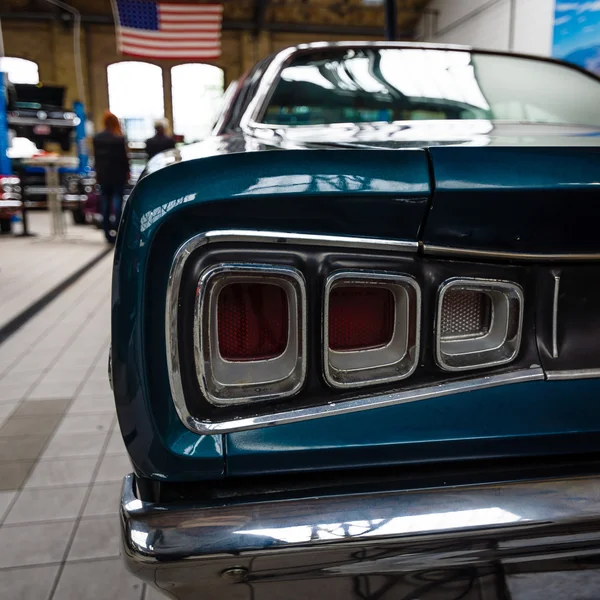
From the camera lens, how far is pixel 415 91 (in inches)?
71.0

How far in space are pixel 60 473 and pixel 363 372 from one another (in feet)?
5.60

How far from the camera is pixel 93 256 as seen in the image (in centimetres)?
681

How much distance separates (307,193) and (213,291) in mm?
186

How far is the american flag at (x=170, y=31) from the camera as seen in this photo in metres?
10.2

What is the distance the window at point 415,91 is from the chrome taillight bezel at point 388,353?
99cm

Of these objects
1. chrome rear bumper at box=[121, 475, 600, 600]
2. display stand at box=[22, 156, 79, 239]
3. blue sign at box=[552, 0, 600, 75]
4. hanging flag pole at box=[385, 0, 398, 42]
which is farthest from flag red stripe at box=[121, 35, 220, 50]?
chrome rear bumper at box=[121, 475, 600, 600]

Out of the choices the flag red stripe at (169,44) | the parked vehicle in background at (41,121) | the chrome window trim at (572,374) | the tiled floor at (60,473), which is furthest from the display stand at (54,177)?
the chrome window trim at (572,374)

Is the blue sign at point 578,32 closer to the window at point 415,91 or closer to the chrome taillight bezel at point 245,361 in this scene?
the window at point 415,91

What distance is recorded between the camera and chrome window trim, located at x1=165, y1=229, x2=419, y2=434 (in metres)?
0.76

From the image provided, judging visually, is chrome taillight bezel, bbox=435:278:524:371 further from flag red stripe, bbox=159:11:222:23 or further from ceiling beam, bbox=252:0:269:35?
ceiling beam, bbox=252:0:269:35

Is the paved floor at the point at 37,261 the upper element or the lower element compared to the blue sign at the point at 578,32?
lower

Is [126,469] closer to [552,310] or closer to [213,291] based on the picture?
[213,291]

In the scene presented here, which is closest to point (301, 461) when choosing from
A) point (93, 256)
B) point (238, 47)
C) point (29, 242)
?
point (93, 256)

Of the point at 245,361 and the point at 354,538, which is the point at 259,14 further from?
the point at 354,538
